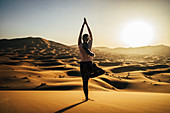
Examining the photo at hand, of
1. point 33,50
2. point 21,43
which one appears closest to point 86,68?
point 33,50

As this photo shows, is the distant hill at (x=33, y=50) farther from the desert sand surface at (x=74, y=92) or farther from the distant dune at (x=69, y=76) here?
the desert sand surface at (x=74, y=92)

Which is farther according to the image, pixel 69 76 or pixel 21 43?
pixel 21 43

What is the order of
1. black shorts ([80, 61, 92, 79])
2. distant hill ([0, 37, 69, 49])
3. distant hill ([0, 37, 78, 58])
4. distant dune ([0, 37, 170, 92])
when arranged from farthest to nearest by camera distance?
1. distant hill ([0, 37, 69, 49])
2. distant hill ([0, 37, 78, 58])
3. distant dune ([0, 37, 170, 92])
4. black shorts ([80, 61, 92, 79])

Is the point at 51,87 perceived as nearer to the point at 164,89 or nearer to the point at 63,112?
the point at 63,112

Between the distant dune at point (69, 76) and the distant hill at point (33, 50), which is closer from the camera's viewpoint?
the distant dune at point (69, 76)

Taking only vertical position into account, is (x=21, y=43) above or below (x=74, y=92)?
above

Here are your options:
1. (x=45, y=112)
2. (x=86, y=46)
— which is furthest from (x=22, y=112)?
(x=86, y=46)

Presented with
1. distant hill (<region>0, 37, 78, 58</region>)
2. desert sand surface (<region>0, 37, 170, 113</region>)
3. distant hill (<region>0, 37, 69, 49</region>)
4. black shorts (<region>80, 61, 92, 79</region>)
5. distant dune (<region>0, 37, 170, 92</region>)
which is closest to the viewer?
desert sand surface (<region>0, 37, 170, 113</region>)

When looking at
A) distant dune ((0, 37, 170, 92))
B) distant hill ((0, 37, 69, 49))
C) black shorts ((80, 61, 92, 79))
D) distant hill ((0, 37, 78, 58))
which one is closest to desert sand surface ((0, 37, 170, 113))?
distant dune ((0, 37, 170, 92))

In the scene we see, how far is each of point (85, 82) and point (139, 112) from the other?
1626mm

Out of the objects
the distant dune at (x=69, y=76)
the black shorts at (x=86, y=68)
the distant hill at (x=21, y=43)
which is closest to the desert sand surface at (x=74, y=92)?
the distant dune at (x=69, y=76)

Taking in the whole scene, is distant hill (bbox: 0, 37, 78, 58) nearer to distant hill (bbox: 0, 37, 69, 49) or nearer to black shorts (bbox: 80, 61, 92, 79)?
distant hill (bbox: 0, 37, 69, 49)

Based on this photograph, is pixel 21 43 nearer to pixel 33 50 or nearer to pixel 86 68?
pixel 33 50

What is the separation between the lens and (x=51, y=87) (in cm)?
748
